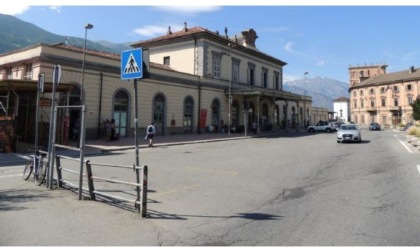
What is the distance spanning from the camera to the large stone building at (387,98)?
258 feet

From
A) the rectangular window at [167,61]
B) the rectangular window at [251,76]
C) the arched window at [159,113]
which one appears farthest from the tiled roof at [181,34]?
the arched window at [159,113]

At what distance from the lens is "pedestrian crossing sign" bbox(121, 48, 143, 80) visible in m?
6.21

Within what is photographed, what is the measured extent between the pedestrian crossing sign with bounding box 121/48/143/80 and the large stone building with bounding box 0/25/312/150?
42.2ft

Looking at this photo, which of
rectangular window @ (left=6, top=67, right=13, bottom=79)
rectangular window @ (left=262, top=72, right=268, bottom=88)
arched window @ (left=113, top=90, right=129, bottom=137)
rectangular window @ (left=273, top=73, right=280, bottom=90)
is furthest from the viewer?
rectangular window @ (left=273, top=73, right=280, bottom=90)

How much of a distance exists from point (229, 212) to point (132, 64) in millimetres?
3319

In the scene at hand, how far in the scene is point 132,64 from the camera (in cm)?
636

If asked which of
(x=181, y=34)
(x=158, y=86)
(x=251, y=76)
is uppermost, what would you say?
(x=181, y=34)

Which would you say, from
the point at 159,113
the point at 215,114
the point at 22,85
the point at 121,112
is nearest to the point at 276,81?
the point at 215,114

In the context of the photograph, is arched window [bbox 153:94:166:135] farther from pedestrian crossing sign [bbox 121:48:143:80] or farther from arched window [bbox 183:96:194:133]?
pedestrian crossing sign [bbox 121:48:143:80]

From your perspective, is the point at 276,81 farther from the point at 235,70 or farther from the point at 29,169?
the point at 29,169

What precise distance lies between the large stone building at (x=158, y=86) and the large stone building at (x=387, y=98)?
43858 mm

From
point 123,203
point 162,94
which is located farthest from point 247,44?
point 123,203

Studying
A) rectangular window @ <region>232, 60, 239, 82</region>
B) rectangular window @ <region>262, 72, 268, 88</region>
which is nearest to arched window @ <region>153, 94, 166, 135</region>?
rectangular window @ <region>232, 60, 239, 82</region>

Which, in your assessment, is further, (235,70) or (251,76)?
(251,76)
